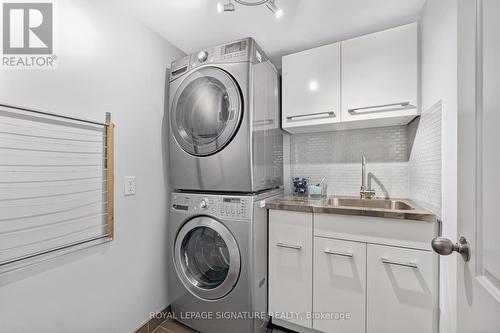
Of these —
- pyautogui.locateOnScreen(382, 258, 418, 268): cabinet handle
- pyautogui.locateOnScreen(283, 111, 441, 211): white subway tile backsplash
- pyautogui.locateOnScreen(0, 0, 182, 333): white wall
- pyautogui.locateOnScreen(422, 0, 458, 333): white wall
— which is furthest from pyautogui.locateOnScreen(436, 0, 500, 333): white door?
pyautogui.locateOnScreen(0, 0, 182, 333): white wall

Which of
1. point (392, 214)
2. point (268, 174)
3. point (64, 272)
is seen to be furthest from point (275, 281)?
point (64, 272)

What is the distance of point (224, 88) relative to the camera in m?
1.57

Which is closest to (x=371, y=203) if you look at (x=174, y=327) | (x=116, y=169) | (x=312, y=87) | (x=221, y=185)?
(x=312, y=87)

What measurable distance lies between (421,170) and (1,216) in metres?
2.30

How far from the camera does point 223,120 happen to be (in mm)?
1588

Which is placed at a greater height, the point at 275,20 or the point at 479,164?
the point at 275,20

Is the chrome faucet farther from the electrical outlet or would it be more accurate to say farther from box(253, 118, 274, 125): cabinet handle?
the electrical outlet

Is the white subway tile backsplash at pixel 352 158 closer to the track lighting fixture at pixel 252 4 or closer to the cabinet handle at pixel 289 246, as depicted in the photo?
the cabinet handle at pixel 289 246

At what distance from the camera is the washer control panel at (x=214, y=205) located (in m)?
1.49

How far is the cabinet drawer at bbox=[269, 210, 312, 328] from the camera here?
152 centimetres

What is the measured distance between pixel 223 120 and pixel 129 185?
0.78 metres

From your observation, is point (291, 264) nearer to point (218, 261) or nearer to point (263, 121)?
point (218, 261)

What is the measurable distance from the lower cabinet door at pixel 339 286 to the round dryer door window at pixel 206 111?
3.24 ft

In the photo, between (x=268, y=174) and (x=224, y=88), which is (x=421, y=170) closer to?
(x=268, y=174)
